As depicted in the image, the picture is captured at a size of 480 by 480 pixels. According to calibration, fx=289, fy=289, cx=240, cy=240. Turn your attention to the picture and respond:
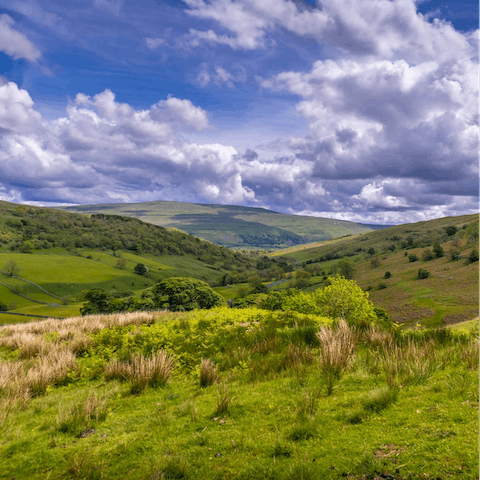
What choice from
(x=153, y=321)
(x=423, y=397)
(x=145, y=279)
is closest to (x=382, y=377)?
(x=423, y=397)

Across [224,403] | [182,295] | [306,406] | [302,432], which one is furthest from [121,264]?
[302,432]

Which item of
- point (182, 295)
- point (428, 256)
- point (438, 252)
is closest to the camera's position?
point (182, 295)

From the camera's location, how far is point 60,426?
6102 millimetres

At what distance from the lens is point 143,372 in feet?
26.6

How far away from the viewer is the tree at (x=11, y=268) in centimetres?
15756

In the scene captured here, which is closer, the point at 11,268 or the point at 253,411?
the point at 253,411

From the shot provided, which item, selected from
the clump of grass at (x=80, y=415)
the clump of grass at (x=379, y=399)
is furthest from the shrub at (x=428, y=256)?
the clump of grass at (x=80, y=415)

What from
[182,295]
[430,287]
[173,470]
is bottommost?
[430,287]

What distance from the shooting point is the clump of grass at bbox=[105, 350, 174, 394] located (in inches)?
314

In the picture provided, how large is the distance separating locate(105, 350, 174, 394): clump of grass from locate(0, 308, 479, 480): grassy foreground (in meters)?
0.03

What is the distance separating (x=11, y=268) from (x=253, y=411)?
198 m

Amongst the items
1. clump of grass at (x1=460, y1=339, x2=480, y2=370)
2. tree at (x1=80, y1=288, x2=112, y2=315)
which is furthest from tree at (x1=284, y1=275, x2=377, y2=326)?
tree at (x1=80, y1=288, x2=112, y2=315)

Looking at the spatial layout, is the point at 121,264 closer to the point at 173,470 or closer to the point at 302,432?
the point at 173,470

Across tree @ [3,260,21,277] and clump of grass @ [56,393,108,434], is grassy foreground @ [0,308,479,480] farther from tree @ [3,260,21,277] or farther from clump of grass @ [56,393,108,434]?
tree @ [3,260,21,277]
